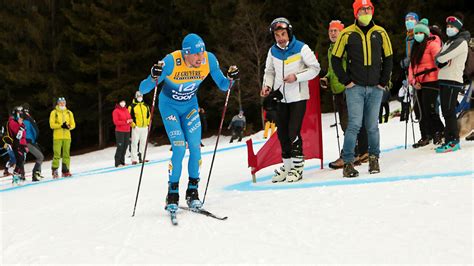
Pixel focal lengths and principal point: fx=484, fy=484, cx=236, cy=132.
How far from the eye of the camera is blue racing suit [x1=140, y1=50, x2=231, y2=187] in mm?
5191

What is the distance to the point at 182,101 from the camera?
5.36 meters

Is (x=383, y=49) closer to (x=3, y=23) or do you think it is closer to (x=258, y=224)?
(x=258, y=224)

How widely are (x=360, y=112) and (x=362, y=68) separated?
22.0 inches

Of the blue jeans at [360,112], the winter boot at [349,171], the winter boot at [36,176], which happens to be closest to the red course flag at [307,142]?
the blue jeans at [360,112]

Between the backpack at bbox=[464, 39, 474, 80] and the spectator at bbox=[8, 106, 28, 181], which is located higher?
the backpack at bbox=[464, 39, 474, 80]

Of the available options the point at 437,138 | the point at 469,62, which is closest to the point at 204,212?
the point at 437,138

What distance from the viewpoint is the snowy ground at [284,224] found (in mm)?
3508

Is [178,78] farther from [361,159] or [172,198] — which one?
[361,159]

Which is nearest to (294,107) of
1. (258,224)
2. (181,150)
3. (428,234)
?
(181,150)

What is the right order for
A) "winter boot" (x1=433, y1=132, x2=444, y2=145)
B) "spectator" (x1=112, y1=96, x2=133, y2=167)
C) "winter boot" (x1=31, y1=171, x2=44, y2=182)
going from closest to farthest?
"winter boot" (x1=433, y1=132, x2=444, y2=145) → "winter boot" (x1=31, y1=171, x2=44, y2=182) → "spectator" (x1=112, y1=96, x2=133, y2=167)

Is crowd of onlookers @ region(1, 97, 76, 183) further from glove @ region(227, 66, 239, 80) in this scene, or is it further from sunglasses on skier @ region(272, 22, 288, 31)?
glove @ region(227, 66, 239, 80)

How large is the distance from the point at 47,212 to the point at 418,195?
14.1 feet

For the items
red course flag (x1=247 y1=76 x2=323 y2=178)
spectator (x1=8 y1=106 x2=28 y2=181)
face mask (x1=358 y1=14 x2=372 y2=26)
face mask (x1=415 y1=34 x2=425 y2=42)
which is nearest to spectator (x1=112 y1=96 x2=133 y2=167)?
spectator (x1=8 y1=106 x2=28 y2=181)

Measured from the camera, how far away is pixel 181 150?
5.18 meters
